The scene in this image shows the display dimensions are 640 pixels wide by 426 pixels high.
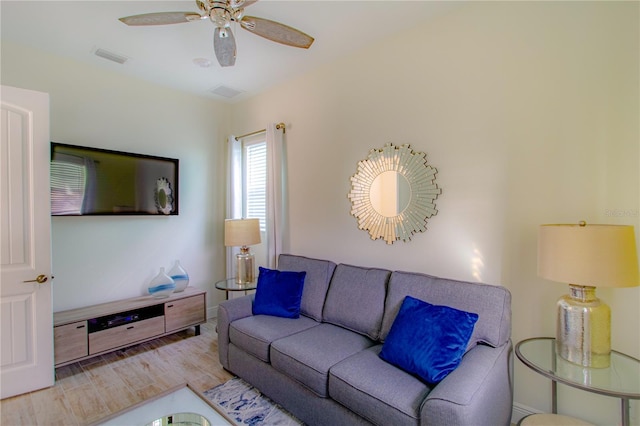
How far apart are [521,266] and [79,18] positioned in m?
3.68

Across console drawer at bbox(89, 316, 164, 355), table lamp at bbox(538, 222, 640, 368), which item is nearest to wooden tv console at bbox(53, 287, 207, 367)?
console drawer at bbox(89, 316, 164, 355)

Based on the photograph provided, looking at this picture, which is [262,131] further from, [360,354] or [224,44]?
[360,354]

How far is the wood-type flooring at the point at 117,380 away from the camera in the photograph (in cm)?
219

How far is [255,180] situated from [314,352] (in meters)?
2.54

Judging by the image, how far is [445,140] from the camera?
2.37 metres

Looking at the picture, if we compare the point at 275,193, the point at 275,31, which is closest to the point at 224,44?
the point at 275,31

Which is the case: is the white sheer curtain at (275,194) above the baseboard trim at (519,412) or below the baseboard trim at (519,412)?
above

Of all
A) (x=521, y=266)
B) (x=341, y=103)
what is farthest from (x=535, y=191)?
(x=341, y=103)

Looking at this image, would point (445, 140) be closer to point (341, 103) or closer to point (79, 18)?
point (341, 103)

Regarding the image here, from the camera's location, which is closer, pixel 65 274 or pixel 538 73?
pixel 538 73

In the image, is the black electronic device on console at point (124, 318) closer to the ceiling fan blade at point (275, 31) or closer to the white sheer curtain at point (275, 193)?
the white sheer curtain at point (275, 193)

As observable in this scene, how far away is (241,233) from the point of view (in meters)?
3.38

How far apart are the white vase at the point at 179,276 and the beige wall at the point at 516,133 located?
2048mm

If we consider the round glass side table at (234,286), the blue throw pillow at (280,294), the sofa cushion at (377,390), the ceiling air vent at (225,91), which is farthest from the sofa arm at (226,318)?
the ceiling air vent at (225,91)
